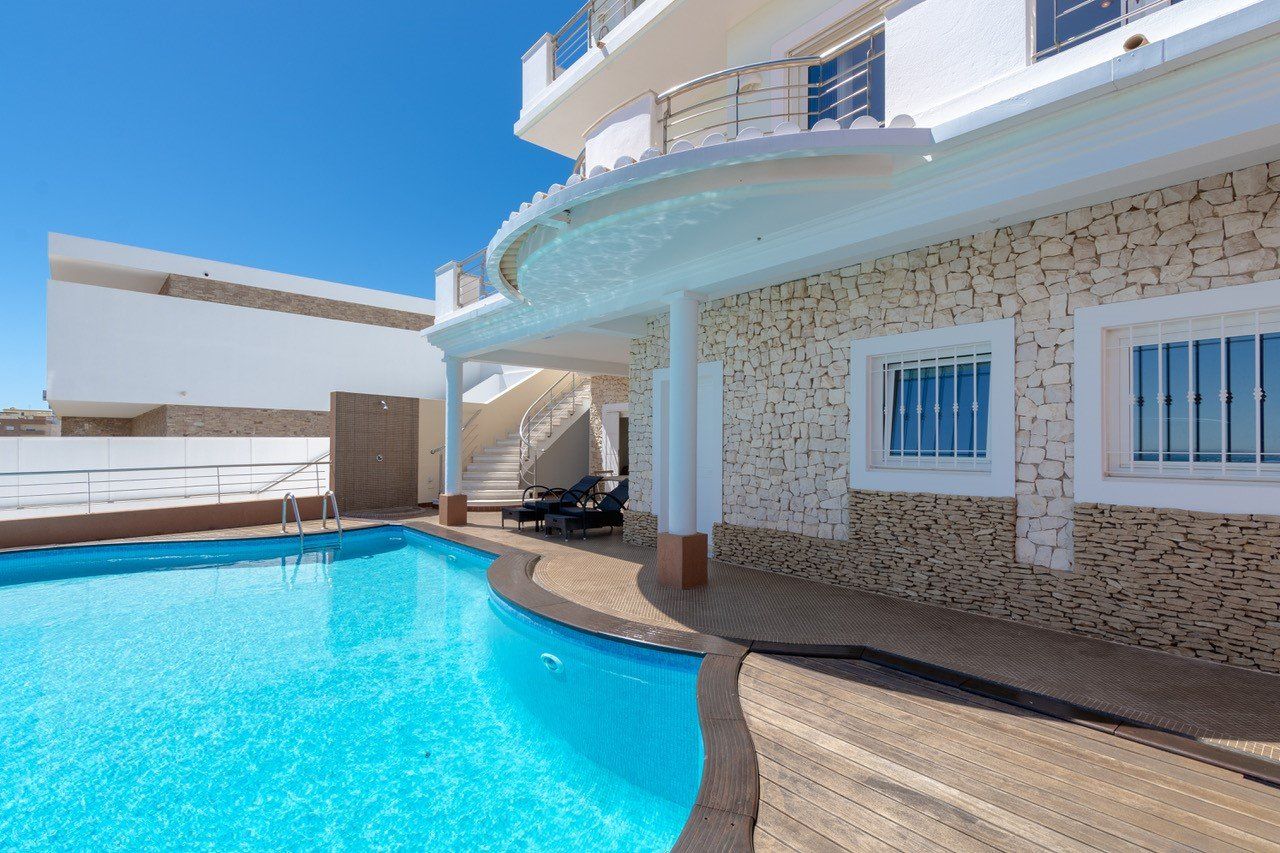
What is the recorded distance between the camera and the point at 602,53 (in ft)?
28.9

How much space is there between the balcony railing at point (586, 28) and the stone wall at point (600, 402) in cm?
729

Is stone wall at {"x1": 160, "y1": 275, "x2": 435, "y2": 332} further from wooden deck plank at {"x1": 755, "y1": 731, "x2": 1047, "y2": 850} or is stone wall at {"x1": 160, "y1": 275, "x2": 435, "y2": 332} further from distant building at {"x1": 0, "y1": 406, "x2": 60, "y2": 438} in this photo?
wooden deck plank at {"x1": 755, "y1": 731, "x2": 1047, "y2": 850}

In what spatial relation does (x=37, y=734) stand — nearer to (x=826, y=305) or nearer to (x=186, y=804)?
(x=186, y=804)

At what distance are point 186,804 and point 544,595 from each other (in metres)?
3.48

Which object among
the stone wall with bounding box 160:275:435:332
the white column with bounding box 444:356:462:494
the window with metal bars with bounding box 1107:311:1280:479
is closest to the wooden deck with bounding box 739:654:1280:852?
the window with metal bars with bounding box 1107:311:1280:479

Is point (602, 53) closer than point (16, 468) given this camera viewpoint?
Yes

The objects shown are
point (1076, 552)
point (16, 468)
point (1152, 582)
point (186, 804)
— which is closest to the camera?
point (186, 804)

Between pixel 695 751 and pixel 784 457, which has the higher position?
pixel 784 457

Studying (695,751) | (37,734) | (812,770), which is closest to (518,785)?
(695,751)

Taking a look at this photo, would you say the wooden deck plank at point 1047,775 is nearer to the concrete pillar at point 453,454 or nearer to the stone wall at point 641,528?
the stone wall at point 641,528

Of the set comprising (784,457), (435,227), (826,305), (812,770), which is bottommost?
(812,770)

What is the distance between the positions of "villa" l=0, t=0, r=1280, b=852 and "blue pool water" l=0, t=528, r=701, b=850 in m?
0.04

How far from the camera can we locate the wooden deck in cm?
254

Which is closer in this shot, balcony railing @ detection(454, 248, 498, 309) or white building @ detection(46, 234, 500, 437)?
balcony railing @ detection(454, 248, 498, 309)
